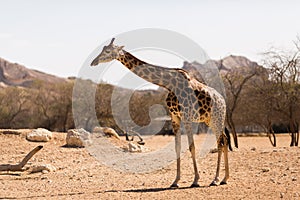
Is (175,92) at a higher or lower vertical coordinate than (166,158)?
higher

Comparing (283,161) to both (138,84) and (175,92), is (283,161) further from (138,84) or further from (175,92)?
(138,84)

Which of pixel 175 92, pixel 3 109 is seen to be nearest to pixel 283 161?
pixel 175 92

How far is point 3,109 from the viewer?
42.8m

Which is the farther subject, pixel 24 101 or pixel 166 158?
pixel 24 101

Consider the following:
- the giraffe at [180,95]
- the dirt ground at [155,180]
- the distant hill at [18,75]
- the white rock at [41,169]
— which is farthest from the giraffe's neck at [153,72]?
the distant hill at [18,75]

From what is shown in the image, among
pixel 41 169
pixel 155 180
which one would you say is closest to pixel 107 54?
pixel 155 180

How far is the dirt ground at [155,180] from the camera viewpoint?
377 inches

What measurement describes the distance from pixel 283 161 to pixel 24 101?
36829mm

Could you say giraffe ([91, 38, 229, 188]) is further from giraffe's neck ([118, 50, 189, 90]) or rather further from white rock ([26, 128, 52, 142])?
white rock ([26, 128, 52, 142])

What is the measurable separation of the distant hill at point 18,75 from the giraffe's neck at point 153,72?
9344cm

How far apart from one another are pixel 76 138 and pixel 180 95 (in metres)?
10.1

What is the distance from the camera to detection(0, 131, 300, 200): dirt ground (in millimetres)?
9586

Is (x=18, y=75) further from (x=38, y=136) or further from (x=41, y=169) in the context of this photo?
(x=41, y=169)

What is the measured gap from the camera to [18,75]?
11006 cm
